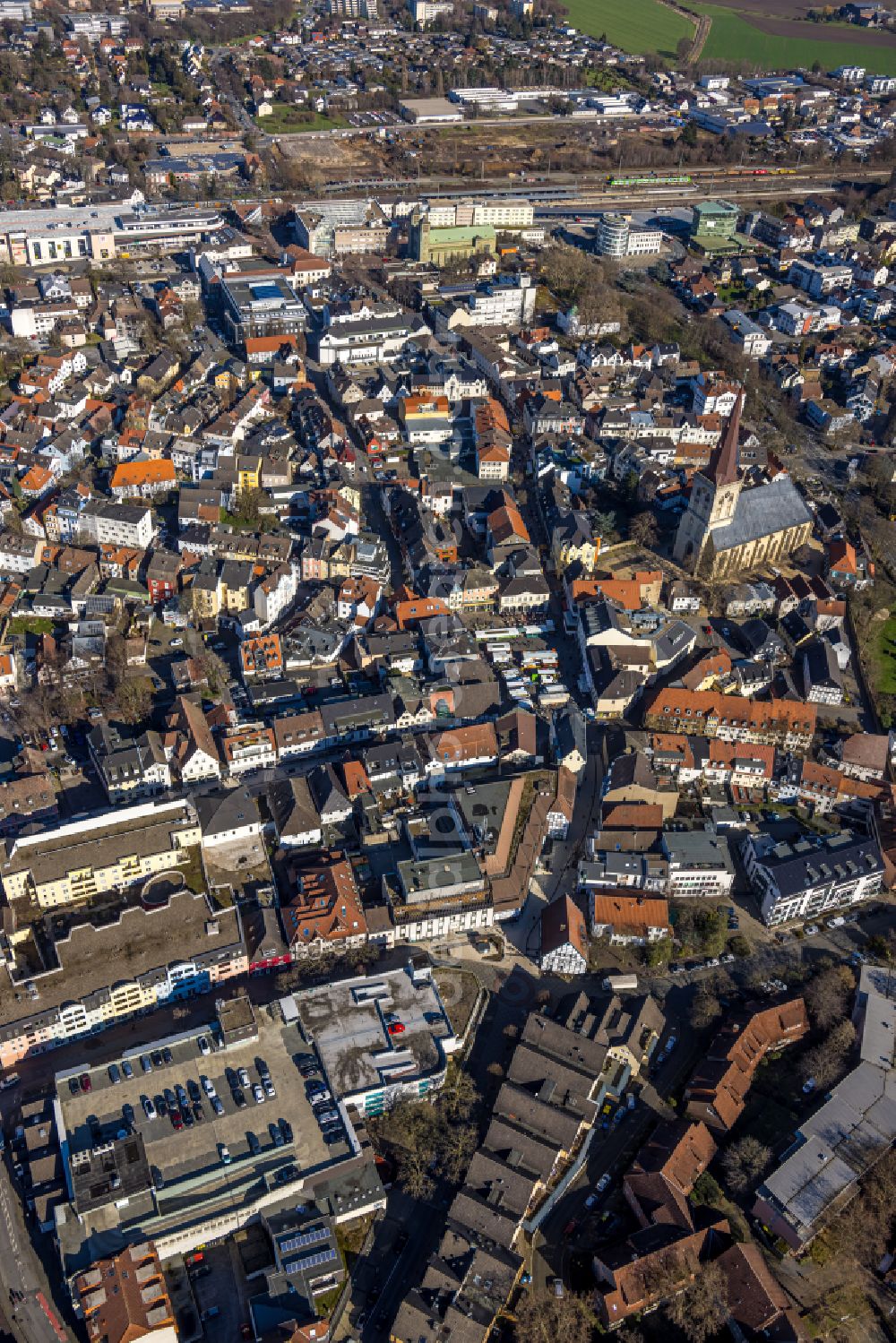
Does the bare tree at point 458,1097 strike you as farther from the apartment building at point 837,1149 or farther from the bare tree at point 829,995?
the bare tree at point 829,995

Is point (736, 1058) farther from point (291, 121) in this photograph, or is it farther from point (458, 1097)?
point (291, 121)

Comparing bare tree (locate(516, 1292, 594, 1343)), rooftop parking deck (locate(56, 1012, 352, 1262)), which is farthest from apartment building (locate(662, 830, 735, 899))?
bare tree (locate(516, 1292, 594, 1343))

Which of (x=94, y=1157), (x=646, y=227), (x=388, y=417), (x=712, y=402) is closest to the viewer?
(x=94, y=1157)

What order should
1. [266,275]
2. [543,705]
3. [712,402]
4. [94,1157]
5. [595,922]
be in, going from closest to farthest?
[94,1157] → [595,922] → [543,705] → [712,402] → [266,275]

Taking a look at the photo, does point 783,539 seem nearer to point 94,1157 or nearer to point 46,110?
point 94,1157

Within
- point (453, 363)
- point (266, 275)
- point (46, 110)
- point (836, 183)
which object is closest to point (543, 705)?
point (453, 363)

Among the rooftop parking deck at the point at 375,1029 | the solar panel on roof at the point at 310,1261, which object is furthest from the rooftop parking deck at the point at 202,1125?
the solar panel on roof at the point at 310,1261
